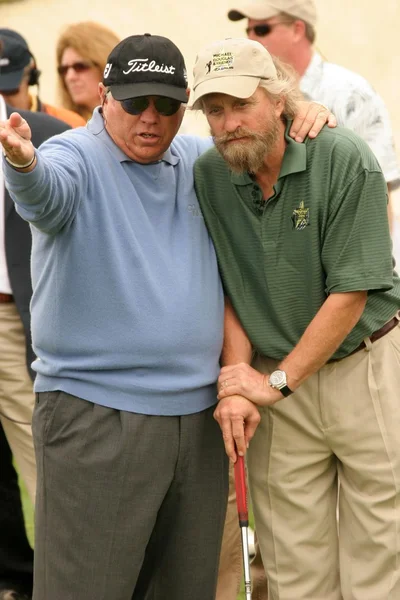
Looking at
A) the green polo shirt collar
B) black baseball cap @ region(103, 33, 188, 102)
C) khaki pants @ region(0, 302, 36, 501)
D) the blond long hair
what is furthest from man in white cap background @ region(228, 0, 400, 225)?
khaki pants @ region(0, 302, 36, 501)

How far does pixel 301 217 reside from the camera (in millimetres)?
3381

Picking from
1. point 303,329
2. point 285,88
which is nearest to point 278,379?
point 303,329

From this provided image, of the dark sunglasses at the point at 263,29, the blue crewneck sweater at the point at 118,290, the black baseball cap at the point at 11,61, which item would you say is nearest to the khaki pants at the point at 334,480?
the blue crewneck sweater at the point at 118,290

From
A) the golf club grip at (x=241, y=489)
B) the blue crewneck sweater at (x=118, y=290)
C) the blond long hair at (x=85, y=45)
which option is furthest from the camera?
the blond long hair at (x=85, y=45)

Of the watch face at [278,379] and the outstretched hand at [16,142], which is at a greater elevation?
the outstretched hand at [16,142]

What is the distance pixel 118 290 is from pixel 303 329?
63 centimetres

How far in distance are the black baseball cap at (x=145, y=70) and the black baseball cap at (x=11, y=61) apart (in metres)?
2.32

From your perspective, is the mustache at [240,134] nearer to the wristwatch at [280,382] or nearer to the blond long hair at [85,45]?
the wristwatch at [280,382]

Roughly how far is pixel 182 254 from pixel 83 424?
0.59 meters

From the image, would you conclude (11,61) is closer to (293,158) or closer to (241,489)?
(293,158)

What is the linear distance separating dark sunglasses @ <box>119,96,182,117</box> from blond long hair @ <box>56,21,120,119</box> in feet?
9.31

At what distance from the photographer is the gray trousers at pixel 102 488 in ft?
10.9

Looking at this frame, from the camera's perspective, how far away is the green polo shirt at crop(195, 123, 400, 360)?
331cm

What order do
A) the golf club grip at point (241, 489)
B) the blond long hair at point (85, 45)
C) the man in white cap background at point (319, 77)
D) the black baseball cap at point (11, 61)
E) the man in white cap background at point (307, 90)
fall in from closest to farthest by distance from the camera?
the golf club grip at point (241, 489) < the man in white cap background at point (307, 90) < the man in white cap background at point (319, 77) < the black baseball cap at point (11, 61) < the blond long hair at point (85, 45)
